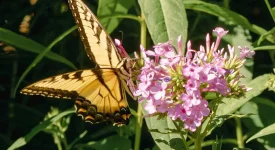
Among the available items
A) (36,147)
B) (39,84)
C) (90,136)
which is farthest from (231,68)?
(36,147)

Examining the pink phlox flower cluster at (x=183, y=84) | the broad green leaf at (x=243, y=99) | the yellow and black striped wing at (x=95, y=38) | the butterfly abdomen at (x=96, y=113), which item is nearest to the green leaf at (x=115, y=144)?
the butterfly abdomen at (x=96, y=113)

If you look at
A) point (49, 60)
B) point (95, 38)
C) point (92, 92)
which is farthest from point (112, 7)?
point (49, 60)

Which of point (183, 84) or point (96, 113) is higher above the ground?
point (183, 84)

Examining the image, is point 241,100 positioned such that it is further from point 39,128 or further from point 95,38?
point 39,128

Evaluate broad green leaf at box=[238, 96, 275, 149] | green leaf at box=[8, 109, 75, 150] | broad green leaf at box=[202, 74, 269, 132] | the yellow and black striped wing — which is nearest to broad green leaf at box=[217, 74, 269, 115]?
broad green leaf at box=[202, 74, 269, 132]

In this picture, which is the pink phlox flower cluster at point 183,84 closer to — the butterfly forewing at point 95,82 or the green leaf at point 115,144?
the butterfly forewing at point 95,82

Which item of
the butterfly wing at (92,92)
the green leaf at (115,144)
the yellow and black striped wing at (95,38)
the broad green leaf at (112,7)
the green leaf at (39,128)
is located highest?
the broad green leaf at (112,7)
